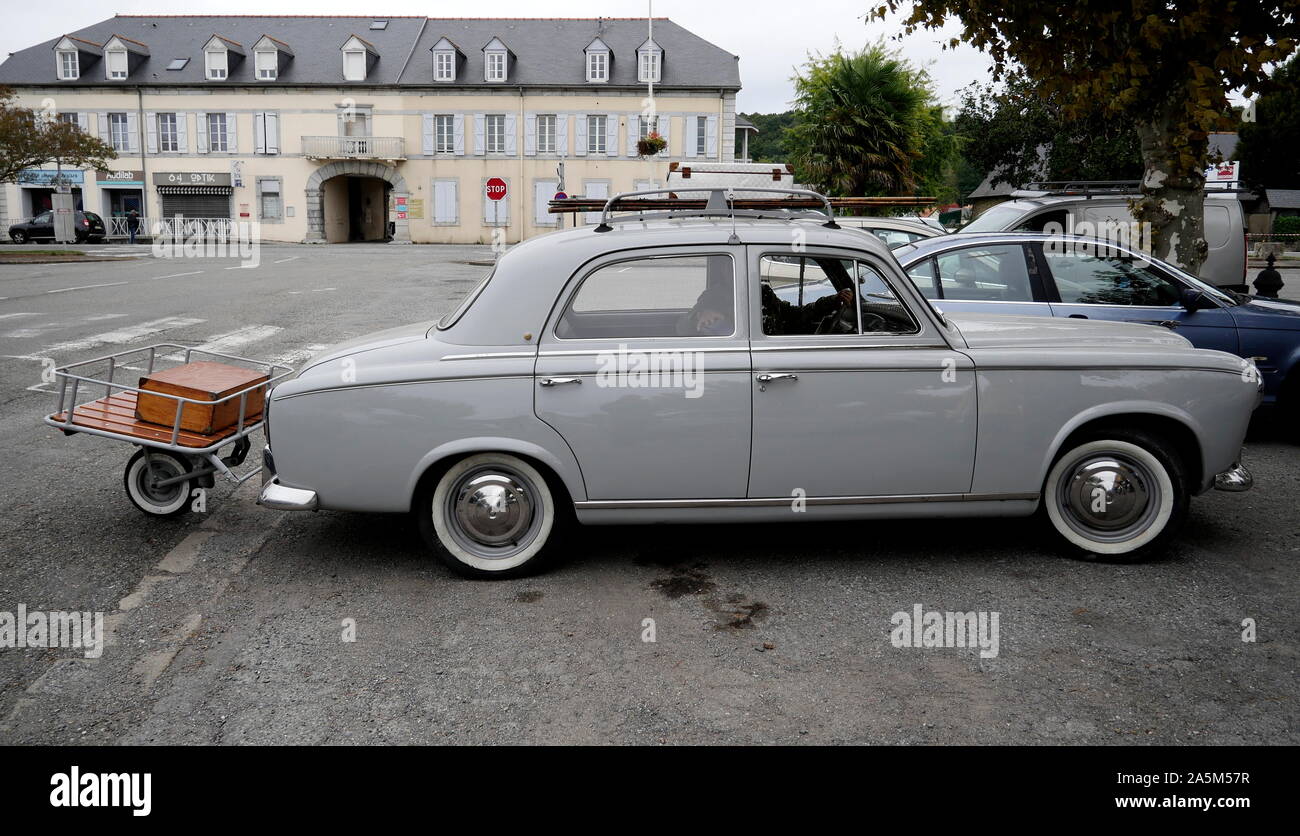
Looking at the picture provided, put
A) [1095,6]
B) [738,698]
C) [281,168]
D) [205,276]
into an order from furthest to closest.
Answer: [281,168] → [205,276] → [1095,6] → [738,698]

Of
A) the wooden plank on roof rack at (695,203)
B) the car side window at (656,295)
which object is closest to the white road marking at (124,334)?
the wooden plank on roof rack at (695,203)

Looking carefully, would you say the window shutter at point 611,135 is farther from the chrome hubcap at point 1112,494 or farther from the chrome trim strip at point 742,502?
the chrome trim strip at point 742,502

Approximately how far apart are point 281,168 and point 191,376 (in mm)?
52670

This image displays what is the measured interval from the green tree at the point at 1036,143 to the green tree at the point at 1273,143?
25.2 metres

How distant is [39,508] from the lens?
5.96 metres

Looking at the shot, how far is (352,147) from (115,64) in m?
12.8

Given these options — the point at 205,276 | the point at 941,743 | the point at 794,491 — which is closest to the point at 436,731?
the point at 941,743

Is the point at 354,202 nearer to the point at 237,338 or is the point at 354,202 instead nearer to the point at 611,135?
the point at 611,135

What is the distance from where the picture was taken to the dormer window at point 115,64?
5291 cm

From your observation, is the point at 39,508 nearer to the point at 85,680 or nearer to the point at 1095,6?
the point at 85,680

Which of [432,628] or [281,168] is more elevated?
[281,168]

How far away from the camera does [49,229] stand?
46094 mm

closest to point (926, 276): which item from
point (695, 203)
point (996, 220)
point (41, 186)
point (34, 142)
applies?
point (695, 203)

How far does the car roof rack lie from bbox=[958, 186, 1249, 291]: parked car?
4.51 metres
